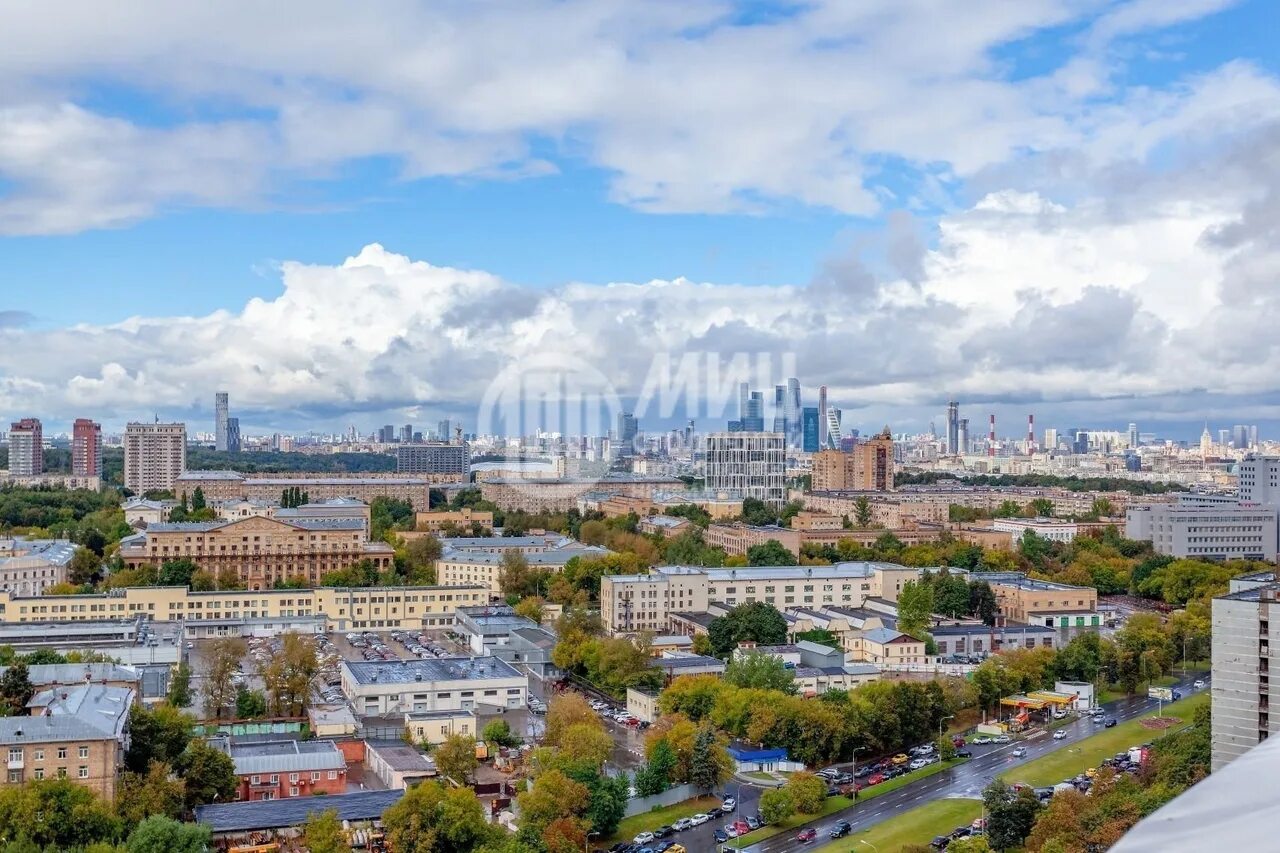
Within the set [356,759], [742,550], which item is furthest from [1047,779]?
[742,550]

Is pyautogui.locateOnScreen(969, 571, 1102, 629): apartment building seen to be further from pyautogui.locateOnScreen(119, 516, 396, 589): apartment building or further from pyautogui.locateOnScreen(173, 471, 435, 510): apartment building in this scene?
pyautogui.locateOnScreen(173, 471, 435, 510): apartment building

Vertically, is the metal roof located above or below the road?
above

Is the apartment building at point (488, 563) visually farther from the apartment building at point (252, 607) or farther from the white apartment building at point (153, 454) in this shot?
the white apartment building at point (153, 454)

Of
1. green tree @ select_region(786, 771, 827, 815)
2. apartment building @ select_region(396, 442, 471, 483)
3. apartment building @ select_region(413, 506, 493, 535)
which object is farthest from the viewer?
apartment building @ select_region(396, 442, 471, 483)

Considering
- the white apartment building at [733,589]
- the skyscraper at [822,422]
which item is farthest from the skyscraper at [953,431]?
the white apartment building at [733,589]

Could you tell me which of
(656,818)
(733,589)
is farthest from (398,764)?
(733,589)

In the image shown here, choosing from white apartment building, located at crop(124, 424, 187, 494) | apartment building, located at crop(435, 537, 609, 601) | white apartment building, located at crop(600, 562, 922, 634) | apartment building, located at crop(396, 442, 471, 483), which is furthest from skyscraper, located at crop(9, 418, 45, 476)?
white apartment building, located at crop(600, 562, 922, 634)

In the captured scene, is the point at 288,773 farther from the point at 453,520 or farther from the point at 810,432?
the point at 810,432

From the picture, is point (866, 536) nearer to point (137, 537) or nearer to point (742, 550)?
point (742, 550)
